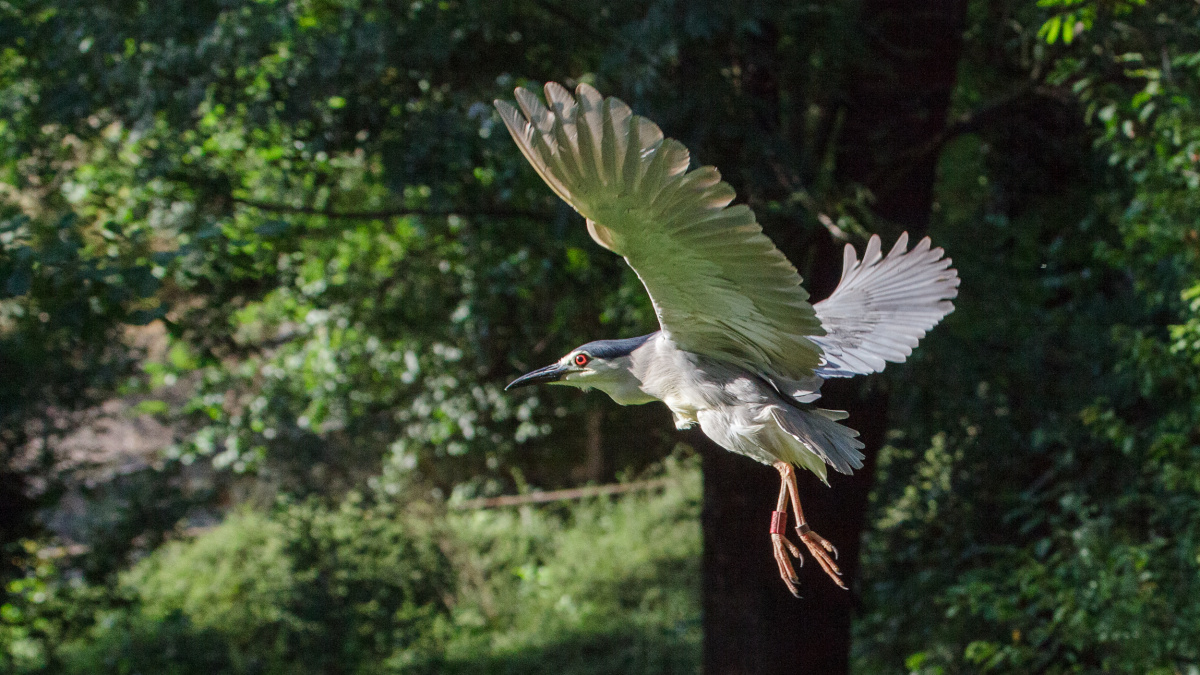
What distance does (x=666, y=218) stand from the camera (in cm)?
212

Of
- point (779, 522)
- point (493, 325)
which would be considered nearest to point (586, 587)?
point (493, 325)

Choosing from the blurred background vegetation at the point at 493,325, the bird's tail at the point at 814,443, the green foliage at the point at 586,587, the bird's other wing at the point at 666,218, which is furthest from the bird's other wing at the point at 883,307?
the green foliage at the point at 586,587

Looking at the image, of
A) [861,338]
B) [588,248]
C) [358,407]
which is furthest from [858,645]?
[861,338]

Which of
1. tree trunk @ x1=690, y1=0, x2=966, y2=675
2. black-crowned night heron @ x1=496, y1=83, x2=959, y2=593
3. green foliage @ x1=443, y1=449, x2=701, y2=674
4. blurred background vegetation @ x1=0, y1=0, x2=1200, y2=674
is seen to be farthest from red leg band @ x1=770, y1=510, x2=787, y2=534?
green foliage @ x1=443, y1=449, x2=701, y2=674

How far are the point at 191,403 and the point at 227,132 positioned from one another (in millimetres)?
2287

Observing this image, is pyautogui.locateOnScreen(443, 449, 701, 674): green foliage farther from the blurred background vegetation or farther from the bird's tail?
the bird's tail

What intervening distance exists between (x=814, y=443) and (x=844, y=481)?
10.3 ft

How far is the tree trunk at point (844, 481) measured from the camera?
5.38 meters

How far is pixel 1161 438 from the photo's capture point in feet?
15.3

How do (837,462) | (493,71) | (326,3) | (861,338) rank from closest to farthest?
1. (837,462)
2. (861,338)
3. (493,71)
4. (326,3)

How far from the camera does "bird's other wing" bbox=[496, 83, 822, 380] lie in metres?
1.98

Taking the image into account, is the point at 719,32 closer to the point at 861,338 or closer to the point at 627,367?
the point at 861,338

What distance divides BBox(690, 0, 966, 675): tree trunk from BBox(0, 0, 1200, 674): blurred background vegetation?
109 millimetres

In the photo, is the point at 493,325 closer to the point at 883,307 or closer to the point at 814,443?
the point at 883,307
